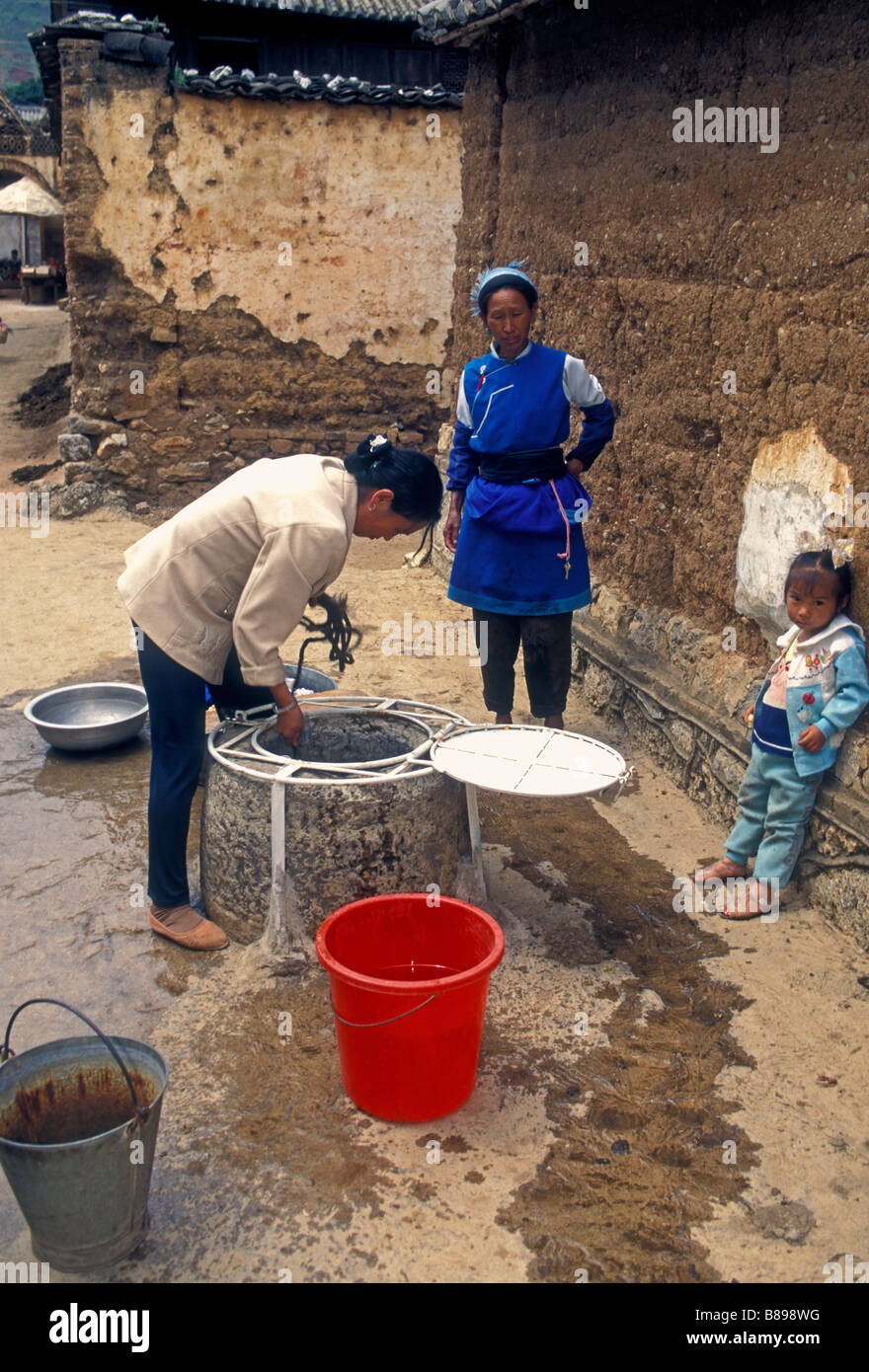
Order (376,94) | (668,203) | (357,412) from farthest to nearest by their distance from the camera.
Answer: (357,412) → (376,94) → (668,203)

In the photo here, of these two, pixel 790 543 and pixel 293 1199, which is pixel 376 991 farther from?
pixel 790 543

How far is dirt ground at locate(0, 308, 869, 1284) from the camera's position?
7.62 feet

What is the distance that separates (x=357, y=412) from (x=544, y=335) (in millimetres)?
3893

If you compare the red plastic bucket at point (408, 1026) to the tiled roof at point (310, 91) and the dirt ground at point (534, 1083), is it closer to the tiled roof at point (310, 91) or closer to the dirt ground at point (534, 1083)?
the dirt ground at point (534, 1083)

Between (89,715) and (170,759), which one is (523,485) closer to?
(170,759)

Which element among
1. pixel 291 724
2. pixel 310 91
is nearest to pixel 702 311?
pixel 291 724

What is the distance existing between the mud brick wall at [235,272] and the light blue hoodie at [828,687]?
257 inches

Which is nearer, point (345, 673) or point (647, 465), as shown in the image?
point (647, 465)

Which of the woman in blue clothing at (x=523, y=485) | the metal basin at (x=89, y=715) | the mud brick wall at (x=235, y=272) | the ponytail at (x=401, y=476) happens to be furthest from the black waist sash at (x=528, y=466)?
the mud brick wall at (x=235, y=272)

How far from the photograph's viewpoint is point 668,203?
442 centimetres

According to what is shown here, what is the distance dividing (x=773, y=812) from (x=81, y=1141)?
7.81ft

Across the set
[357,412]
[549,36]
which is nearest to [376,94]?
[357,412]

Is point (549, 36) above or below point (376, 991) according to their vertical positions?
above

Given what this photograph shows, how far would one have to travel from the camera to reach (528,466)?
430 centimetres
